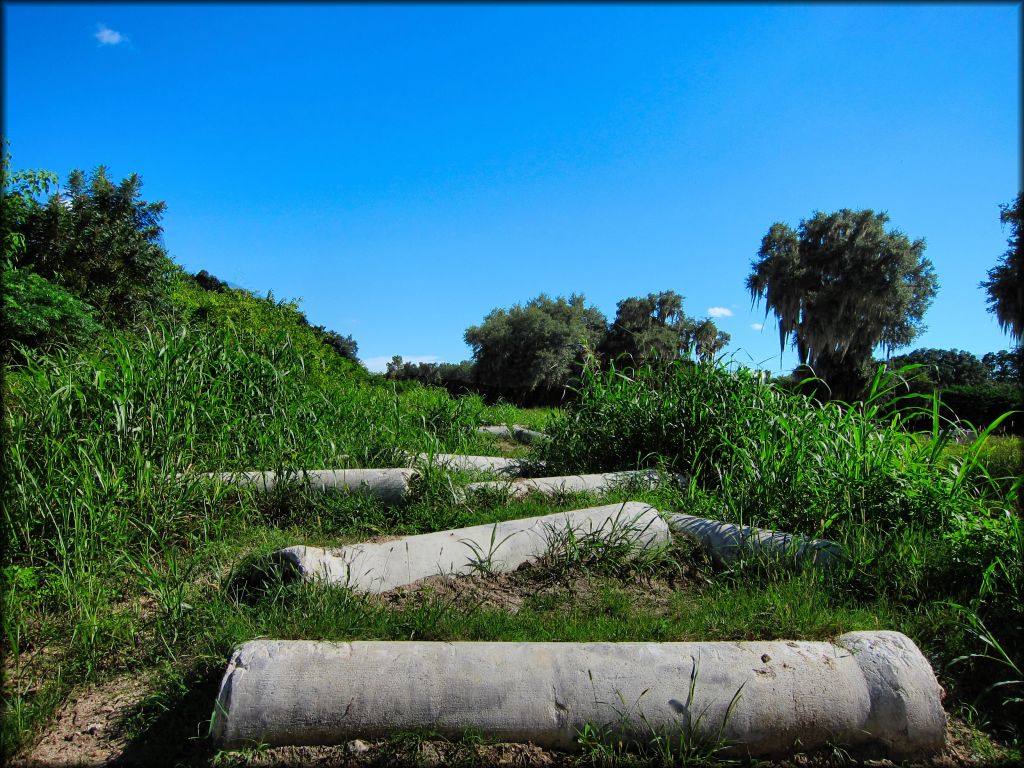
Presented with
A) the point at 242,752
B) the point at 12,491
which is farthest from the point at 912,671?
the point at 12,491

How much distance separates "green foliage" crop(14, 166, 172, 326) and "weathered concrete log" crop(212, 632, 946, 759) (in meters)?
8.38

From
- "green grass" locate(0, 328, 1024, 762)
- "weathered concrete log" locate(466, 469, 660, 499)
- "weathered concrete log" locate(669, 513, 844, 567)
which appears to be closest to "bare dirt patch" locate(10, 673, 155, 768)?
"green grass" locate(0, 328, 1024, 762)

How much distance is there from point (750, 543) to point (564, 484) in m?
1.42

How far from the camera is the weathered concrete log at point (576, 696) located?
2100 millimetres

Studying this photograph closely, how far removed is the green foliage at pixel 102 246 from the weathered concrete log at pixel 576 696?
8381mm

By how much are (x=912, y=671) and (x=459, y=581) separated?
1973 millimetres

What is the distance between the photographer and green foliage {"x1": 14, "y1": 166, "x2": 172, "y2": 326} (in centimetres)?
908

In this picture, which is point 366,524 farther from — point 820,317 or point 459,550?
point 820,317

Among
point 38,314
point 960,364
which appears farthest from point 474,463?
point 960,364

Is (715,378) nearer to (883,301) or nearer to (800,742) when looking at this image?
(800,742)

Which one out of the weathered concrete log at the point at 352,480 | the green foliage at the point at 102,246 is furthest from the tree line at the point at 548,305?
the weathered concrete log at the point at 352,480

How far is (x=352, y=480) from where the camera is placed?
4.25 m

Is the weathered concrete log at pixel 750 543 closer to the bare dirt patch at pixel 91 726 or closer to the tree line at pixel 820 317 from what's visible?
the bare dirt patch at pixel 91 726

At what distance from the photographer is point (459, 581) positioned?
3.23 m
